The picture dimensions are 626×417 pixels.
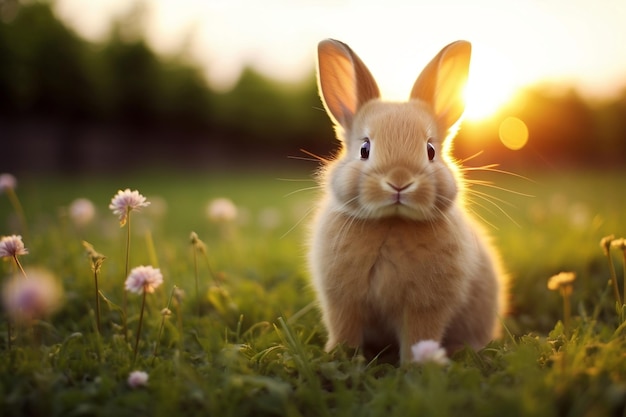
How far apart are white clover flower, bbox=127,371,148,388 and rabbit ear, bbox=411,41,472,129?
2.00m

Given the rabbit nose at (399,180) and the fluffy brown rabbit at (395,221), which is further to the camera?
the fluffy brown rabbit at (395,221)

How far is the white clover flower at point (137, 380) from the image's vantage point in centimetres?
212

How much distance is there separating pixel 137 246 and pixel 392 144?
3395mm

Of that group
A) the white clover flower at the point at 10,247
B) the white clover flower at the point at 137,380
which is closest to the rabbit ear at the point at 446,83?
the white clover flower at the point at 137,380

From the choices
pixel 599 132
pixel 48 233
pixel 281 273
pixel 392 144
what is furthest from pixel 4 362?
pixel 599 132

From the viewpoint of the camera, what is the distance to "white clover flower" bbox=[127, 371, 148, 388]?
2.12m

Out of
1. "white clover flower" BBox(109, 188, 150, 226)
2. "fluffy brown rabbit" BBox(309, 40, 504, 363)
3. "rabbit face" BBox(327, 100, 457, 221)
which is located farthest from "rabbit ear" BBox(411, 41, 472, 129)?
"white clover flower" BBox(109, 188, 150, 226)

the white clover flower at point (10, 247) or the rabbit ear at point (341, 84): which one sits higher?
the rabbit ear at point (341, 84)

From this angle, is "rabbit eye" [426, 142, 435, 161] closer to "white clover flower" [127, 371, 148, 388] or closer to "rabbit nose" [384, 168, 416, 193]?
"rabbit nose" [384, 168, 416, 193]

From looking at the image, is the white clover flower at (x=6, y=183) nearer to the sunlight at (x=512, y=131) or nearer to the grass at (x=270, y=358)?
the grass at (x=270, y=358)

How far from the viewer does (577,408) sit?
1824 millimetres

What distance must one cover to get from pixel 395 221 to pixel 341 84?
0.87 meters

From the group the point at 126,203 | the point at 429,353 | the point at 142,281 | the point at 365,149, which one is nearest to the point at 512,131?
the point at 365,149

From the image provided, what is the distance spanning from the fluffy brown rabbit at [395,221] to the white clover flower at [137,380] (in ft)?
3.43
